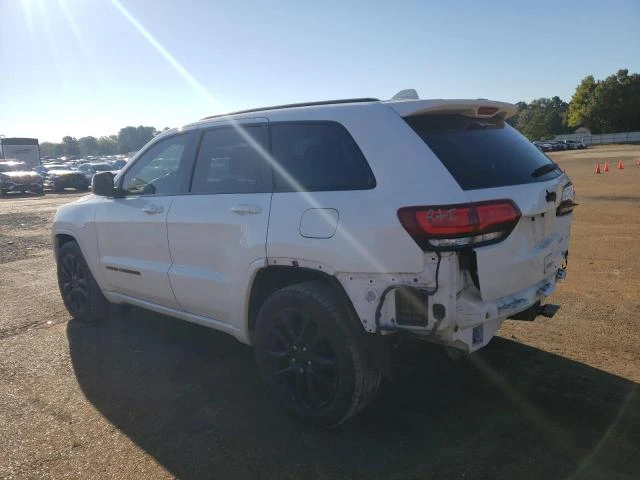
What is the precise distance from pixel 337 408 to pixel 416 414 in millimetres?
624

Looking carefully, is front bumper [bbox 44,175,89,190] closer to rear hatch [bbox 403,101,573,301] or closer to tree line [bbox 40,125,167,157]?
rear hatch [bbox 403,101,573,301]

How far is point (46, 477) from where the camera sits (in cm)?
301

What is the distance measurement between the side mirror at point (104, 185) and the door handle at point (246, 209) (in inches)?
66.6

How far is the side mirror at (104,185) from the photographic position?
190 inches

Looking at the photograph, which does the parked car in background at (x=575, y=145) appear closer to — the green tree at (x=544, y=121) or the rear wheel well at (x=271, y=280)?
the green tree at (x=544, y=121)

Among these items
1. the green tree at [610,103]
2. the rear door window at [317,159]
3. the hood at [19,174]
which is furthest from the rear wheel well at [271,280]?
the green tree at [610,103]

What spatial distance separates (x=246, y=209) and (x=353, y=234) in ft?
2.99

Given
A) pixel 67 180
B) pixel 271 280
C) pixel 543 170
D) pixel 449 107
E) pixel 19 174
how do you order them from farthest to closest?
pixel 67 180 → pixel 19 174 → pixel 271 280 → pixel 543 170 → pixel 449 107

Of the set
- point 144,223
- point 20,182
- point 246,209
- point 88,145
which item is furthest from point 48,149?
point 246,209

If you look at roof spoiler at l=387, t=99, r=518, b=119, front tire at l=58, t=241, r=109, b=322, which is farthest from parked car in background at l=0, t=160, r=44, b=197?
roof spoiler at l=387, t=99, r=518, b=119

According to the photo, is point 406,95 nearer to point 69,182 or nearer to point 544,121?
point 69,182

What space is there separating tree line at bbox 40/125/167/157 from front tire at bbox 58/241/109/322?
10184 centimetres

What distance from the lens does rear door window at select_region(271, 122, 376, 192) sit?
3.23 m

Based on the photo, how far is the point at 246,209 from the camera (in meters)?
3.64
